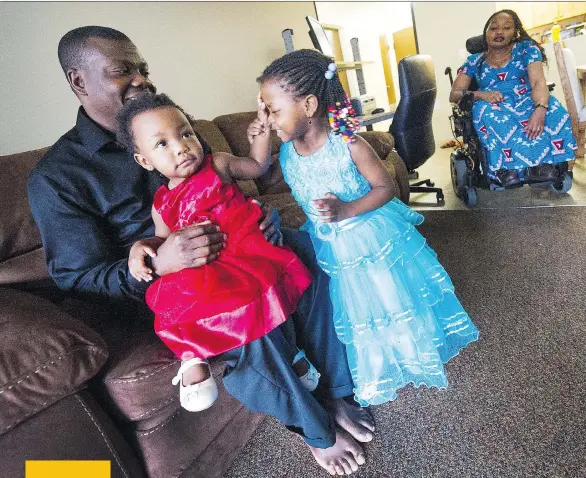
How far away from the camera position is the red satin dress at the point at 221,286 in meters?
0.89

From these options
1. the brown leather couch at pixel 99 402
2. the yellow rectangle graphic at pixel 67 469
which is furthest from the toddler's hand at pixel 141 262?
the yellow rectangle graphic at pixel 67 469

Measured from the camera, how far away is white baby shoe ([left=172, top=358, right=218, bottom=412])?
875mm

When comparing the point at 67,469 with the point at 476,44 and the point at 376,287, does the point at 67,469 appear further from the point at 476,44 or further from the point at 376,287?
the point at 476,44

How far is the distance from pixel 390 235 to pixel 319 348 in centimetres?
38

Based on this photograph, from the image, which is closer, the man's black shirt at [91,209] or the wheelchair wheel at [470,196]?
the man's black shirt at [91,209]

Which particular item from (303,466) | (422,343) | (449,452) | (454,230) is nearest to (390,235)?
→ (422,343)

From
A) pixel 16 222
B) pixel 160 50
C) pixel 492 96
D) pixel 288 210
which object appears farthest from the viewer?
pixel 160 50

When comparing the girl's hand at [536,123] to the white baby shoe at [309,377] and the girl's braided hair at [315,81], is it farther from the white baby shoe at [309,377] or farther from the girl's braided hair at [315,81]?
the white baby shoe at [309,377]

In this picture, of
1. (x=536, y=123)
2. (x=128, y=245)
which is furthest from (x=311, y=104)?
(x=536, y=123)

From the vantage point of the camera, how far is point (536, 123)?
2352 mm

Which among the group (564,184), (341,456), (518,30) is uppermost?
(518,30)

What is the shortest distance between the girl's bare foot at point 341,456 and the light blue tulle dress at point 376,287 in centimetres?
11

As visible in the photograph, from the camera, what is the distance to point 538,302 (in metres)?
1.50

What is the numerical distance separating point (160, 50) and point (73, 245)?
6.34 feet
